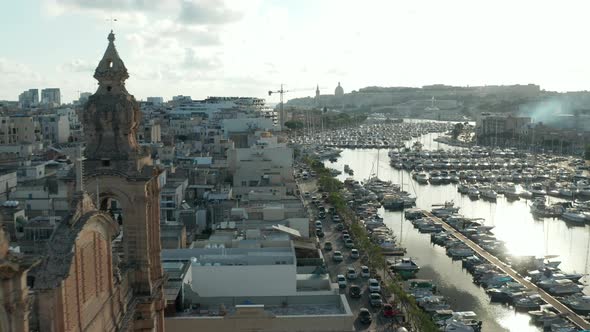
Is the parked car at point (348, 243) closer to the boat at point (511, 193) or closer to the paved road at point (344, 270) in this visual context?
the paved road at point (344, 270)

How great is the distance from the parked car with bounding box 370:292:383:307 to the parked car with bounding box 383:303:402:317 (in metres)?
0.50

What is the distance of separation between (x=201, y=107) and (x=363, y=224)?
126 feet

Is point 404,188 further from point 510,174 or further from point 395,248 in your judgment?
point 395,248

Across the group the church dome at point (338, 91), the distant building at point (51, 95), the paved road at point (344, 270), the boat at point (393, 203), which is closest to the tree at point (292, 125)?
the boat at point (393, 203)

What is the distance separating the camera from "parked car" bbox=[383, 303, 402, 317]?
600 inches

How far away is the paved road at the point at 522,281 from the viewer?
51.4 feet

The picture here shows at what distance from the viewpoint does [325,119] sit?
287 ft

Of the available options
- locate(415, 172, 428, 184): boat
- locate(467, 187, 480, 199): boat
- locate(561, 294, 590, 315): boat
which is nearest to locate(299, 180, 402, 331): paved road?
locate(561, 294, 590, 315): boat

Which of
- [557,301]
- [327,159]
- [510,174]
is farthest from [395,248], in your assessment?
[327,159]

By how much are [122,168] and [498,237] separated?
2118 cm

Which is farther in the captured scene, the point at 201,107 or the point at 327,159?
the point at 201,107

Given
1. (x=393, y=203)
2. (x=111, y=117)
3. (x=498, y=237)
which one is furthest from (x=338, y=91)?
(x=111, y=117)

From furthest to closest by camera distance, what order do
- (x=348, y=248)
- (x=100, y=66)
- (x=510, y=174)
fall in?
(x=510, y=174)
(x=348, y=248)
(x=100, y=66)

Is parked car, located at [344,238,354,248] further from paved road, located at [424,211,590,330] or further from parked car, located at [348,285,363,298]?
parked car, located at [348,285,363,298]
